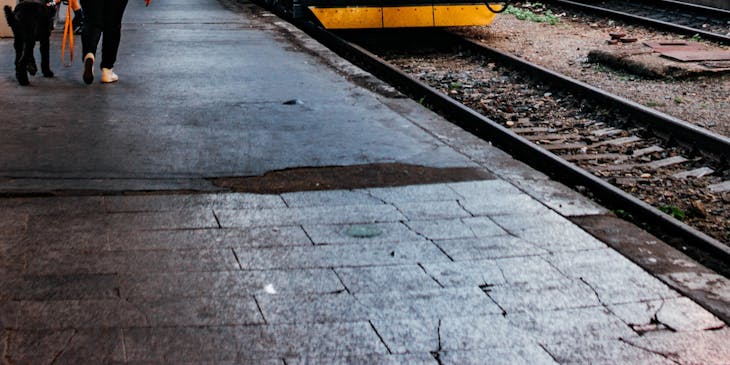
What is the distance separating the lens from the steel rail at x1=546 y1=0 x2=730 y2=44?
39.2 feet

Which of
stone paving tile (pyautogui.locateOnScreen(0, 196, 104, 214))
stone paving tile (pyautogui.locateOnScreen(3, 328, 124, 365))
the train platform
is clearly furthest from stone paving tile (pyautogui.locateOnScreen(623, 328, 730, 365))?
stone paving tile (pyautogui.locateOnScreen(0, 196, 104, 214))

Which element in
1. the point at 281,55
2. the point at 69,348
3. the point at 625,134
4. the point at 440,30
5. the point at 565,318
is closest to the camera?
the point at 69,348

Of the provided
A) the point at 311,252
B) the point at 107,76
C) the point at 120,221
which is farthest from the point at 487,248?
the point at 107,76

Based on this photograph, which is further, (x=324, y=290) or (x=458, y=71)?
(x=458, y=71)

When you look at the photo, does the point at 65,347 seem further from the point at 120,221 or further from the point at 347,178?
the point at 347,178

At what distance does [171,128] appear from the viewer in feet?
21.9

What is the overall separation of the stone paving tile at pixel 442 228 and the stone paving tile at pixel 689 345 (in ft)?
4.18

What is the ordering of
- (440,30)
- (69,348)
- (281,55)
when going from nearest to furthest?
(69,348)
(281,55)
(440,30)

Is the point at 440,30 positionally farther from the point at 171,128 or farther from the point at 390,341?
the point at 390,341

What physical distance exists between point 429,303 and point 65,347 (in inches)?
56.8

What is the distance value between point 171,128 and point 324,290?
3.33 m

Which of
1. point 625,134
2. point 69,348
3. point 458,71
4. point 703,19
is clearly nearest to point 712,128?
point 625,134

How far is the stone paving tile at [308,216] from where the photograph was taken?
4.63 meters

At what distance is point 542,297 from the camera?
3.72 m
